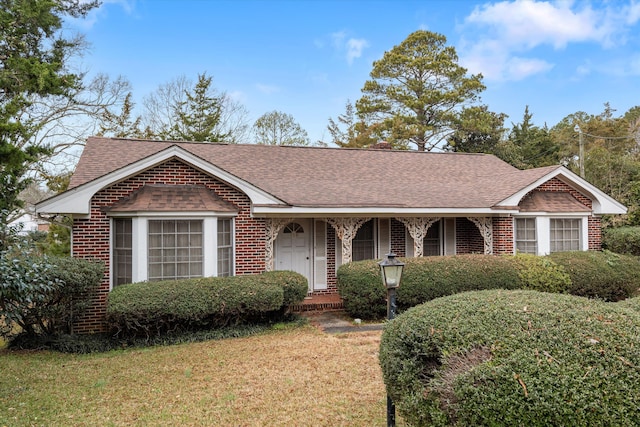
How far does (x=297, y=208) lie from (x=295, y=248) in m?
2.34

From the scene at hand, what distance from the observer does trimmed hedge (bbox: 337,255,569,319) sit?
34.3ft

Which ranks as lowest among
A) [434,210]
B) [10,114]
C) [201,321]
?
[201,321]

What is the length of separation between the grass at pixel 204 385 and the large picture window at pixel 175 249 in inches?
70.8

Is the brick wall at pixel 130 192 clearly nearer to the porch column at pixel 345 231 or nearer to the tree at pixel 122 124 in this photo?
the porch column at pixel 345 231

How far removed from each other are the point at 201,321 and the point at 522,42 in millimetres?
18924

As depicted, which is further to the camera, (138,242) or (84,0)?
(84,0)

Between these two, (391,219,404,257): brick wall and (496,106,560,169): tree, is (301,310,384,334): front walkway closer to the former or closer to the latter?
(391,219,404,257): brick wall

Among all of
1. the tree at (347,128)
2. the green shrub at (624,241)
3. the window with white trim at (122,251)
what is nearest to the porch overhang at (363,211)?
the window with white trim at (122,251)

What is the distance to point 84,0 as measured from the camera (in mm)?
20562

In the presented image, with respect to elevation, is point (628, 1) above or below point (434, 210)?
above

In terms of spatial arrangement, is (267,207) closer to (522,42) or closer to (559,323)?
(559,323)

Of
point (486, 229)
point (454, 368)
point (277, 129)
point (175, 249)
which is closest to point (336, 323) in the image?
point (175, 249)

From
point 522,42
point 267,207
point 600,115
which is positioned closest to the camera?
point 267,207

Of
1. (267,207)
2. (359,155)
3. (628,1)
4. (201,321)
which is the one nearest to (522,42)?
(628,1)
